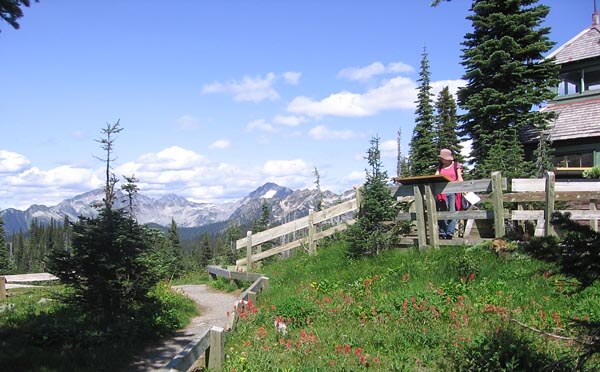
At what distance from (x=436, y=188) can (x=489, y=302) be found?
14.0 feet

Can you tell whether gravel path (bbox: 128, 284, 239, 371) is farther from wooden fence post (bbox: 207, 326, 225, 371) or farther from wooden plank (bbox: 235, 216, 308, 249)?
wooden plank (bbox: 235, 216, 308, 249)

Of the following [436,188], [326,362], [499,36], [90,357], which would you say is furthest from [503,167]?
[90,357]

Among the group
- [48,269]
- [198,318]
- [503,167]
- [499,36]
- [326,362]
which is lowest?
[198,318]

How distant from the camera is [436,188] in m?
11.6

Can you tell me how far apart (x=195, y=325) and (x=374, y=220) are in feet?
16.6

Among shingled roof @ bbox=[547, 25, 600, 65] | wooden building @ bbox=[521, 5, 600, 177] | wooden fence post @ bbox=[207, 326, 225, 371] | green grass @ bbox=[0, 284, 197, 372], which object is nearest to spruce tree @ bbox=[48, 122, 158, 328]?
green grass @ bbox=[0, 284, 197, 372]

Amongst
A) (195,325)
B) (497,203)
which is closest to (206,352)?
(195,325)

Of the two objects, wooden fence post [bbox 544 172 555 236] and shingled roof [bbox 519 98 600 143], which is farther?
shingled roof [bbox 519 98 600 143]

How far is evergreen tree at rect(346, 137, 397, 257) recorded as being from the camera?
1237 cm

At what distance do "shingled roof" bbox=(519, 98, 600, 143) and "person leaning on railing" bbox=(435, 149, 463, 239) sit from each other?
35.5ft

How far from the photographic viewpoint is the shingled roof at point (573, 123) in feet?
68.1

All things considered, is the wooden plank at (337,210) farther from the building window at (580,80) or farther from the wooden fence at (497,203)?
the building window at (580,80)

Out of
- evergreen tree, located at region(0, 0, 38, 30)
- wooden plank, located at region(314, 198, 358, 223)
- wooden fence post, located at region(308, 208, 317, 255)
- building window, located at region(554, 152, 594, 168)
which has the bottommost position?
wooden fence post, located at region(308, 208, 317, 255)

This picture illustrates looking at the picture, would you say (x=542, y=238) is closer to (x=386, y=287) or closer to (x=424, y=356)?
(x=424, y=356)
